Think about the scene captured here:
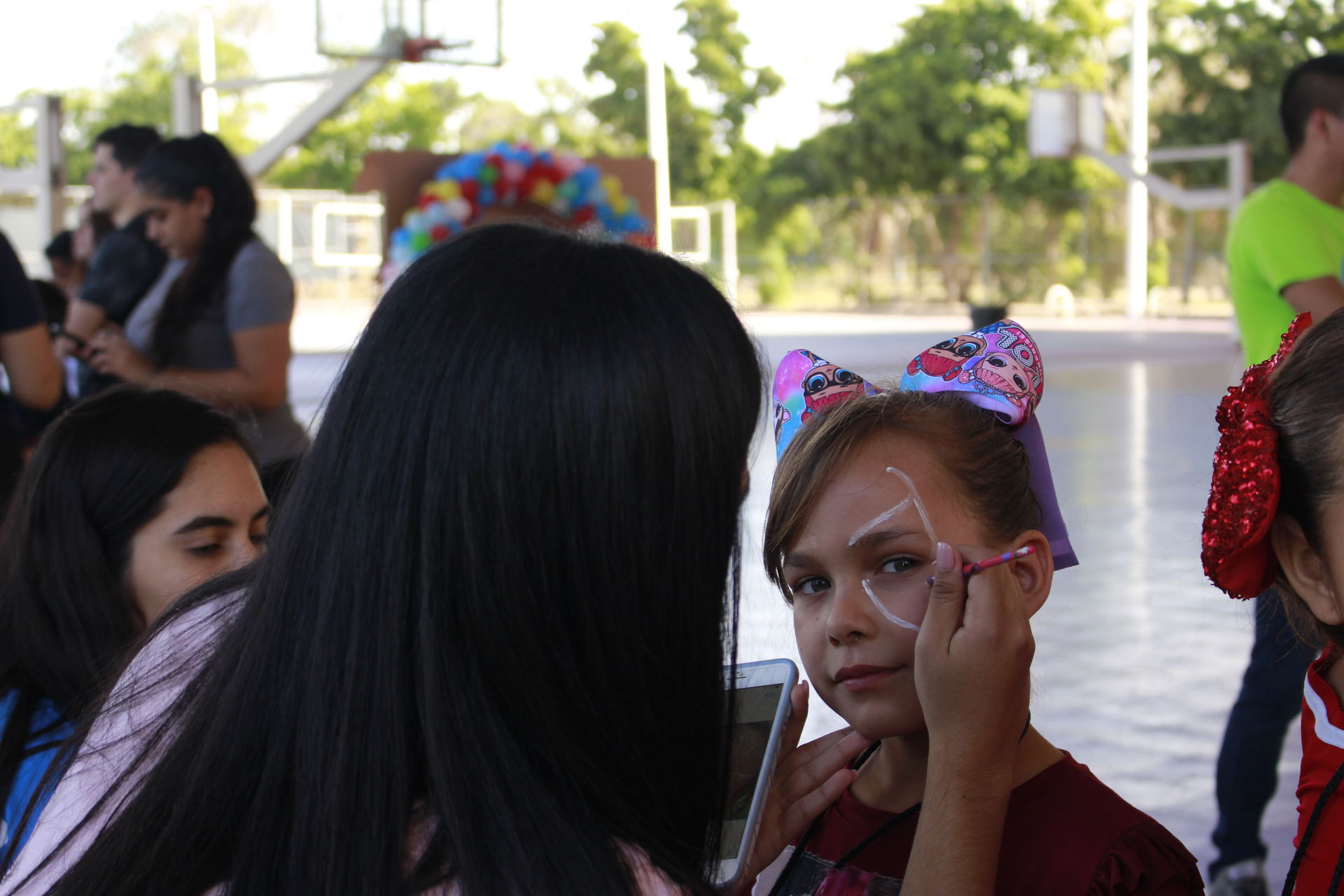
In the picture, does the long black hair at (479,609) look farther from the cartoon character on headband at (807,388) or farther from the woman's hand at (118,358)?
the woman's hand at (118,358)

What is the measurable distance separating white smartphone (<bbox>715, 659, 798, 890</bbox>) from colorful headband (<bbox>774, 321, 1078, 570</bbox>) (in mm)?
386

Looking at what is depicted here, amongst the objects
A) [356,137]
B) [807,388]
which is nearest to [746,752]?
[807,388]

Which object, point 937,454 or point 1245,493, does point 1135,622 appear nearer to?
point 937,454

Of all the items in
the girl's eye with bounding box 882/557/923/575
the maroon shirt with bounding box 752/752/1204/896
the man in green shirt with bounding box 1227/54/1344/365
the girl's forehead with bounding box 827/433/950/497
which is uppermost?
the man in green shirt with bounding box 1227/54/1344/365

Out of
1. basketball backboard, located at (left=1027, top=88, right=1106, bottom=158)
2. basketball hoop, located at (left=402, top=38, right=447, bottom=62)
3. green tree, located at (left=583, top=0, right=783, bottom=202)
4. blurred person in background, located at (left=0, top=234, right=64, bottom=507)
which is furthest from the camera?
green tree, located at (left=583, top=0, right=783, bottom=202)

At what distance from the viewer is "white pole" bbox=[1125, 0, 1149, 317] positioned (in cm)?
1959

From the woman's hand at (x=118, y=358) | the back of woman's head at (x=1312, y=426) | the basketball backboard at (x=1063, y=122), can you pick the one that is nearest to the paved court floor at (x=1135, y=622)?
the back of woman's head at (x=1312, y=426)

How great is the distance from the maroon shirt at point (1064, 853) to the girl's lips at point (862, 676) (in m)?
0.15

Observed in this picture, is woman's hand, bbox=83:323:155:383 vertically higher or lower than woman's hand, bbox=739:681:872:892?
higher

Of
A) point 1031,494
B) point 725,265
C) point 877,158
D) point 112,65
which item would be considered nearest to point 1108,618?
point 1031,494

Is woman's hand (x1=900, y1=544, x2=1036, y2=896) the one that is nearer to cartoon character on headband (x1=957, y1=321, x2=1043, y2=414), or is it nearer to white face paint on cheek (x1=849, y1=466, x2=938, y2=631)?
white face paint on cheek (x1=849, y1=466, x2=938, y2=631)

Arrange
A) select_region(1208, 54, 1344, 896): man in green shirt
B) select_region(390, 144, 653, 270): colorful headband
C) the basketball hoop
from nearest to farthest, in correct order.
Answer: select_region(1208, 54, 1344, 896): man in green shirt < select_region(390, 144, 653, 270): colorful headband < the basketball hoop

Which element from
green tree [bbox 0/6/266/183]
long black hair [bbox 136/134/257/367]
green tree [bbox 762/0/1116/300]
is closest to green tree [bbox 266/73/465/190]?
green tree [bbox 0/6/266/183]

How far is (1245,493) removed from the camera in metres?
1.21
